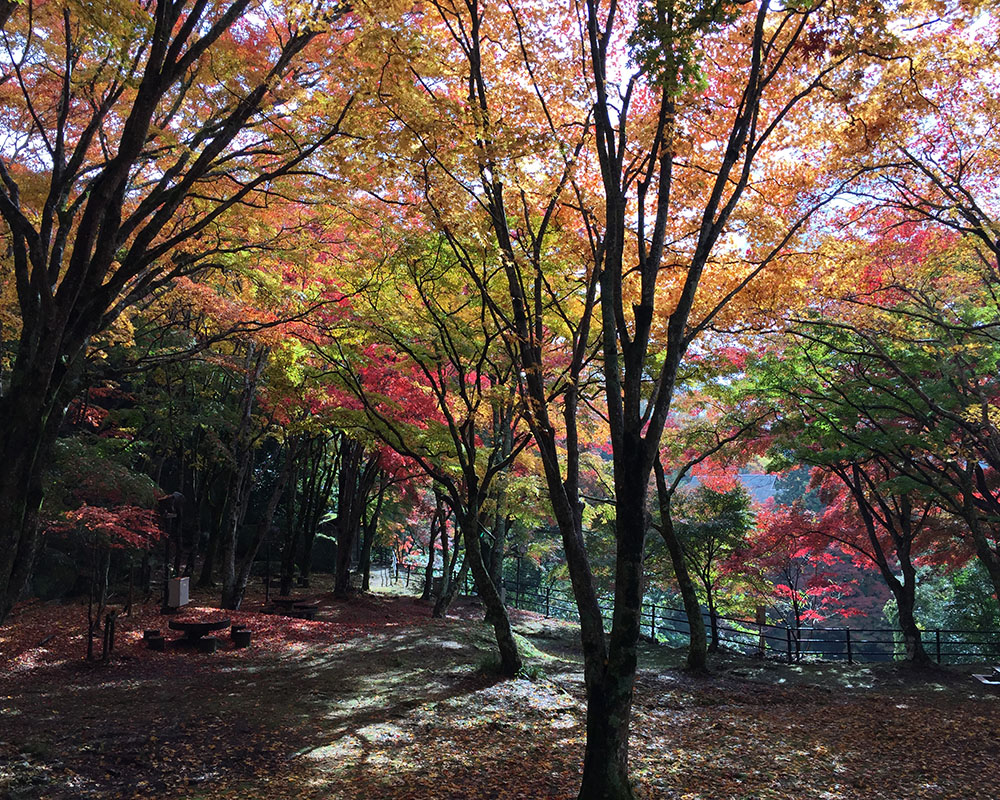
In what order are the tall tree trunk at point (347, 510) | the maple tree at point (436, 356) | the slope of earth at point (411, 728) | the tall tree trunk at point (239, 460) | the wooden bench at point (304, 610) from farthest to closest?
the tall tree trunk at point (347, 510)
the wooden bench at point (304, 610)
the tall tree trunk at point (239, 460)
the maple tree at point (436, 356)
the slope of earth at point (411, 728)

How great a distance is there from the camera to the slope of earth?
5.43 m

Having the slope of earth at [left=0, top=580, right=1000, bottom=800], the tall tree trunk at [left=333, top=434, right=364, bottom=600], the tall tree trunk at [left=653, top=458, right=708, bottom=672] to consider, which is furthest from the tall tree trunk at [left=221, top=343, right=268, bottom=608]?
the tall tree trunk at [left=653, top=458, right=708, bottom=672]

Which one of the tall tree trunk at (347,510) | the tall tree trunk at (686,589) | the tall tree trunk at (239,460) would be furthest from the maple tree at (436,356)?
the tall tree trunk at (347,510)

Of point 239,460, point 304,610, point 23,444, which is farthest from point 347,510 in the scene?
point 23,444

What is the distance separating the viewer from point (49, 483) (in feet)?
35.7

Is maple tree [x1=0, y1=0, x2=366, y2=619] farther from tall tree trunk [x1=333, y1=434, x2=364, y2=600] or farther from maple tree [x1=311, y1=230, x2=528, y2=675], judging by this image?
tall tree trunk [x1=333, y1=434, x2=364, y2=600]

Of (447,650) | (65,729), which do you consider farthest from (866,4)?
(447,650)

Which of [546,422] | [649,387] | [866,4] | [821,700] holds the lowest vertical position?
[821,700]

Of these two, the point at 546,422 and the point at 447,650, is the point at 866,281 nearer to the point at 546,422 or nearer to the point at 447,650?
the point at 546,422

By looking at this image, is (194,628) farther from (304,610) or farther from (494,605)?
(494,605)

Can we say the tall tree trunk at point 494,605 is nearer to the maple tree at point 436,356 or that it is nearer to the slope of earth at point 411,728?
the maple tree at point 436,356

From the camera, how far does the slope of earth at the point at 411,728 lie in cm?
543

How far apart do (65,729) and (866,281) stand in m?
13.1

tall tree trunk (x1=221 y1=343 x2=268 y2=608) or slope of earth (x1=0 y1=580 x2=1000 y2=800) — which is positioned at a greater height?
tall tree trunk (x1=221 y1=343 x2=268 y2=608)
